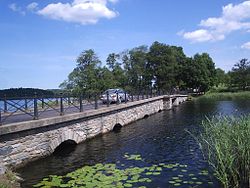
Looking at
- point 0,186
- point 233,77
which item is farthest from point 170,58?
point 0,186

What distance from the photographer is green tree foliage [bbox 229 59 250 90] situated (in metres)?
102

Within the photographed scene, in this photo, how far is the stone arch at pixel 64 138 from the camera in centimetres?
1691

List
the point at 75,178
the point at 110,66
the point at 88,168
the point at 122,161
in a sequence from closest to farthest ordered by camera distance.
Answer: the point at 75,178
the point at 88,168
the point at 122,161
the point at 110,66

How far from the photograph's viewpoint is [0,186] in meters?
9.63

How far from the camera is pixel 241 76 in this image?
102875 millimetres

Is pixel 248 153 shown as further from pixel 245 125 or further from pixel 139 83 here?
pixel 139 83

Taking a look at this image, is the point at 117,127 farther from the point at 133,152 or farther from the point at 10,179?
the point at 10,179

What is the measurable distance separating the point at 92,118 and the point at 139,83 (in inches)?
2469

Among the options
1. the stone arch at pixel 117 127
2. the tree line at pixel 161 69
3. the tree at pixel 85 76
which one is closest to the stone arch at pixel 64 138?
the stone arch at pixel 117 127

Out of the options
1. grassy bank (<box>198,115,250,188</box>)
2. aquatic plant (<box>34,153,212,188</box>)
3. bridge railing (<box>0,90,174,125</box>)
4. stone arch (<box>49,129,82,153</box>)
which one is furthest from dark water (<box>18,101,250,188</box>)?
bridge railing (<box>0,90,174,125</box>)

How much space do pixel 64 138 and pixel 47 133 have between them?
71.6 inches

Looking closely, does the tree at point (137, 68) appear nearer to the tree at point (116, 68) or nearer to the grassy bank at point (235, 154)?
the tree at point (116, 68)

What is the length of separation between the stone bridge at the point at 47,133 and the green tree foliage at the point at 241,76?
273ft

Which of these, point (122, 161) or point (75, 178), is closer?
point (75, 178)
